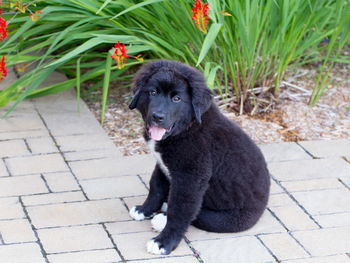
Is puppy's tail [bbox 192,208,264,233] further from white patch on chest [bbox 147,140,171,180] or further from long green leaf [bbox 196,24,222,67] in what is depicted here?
long green leaf [bbox 196,24,222,67]

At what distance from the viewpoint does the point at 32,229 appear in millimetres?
3941

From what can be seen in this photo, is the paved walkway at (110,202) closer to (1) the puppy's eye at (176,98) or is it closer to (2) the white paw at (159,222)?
(2) the white paw at (159,222)

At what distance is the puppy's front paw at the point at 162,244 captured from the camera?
12.2 ft

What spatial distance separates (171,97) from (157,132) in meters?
0.20

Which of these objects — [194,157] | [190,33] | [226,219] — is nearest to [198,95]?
[194,157]

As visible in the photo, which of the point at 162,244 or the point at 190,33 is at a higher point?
the point at 190,33

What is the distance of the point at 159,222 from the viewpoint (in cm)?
395

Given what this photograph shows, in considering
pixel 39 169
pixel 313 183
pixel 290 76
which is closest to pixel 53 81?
pixel 39 169

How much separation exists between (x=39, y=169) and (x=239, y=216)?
1.52m

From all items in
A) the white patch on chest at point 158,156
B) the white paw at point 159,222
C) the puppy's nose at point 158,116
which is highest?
the puppy's nose at point 158,116

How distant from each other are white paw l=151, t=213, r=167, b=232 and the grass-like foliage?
Result: 3.85 feet

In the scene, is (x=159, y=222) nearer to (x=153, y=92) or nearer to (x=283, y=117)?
(x=153, y=92)

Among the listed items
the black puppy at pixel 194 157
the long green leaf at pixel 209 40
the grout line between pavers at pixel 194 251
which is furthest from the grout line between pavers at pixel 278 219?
the long green leaf at pixel 209 40

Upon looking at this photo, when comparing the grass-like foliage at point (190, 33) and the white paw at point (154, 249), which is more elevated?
the grass-like foliage at point (190, 33)
